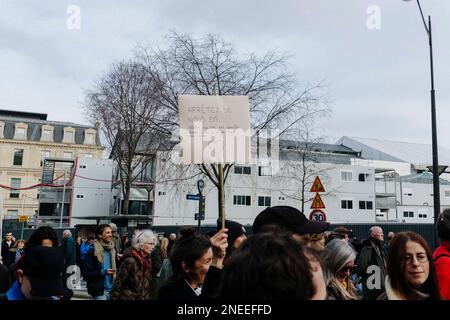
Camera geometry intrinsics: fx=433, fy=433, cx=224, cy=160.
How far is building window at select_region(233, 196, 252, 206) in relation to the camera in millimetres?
40531

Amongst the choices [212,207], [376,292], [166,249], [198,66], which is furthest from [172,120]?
[212,207]

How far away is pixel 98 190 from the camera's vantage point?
4684 centimetres

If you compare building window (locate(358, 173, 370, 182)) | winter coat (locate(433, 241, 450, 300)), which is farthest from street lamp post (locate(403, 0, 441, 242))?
building window (locate(358, 173, 370, 182))

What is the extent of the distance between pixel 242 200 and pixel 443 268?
124ft

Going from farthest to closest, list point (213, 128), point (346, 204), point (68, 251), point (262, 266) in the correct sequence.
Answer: point (346, 204)
point (68, 251)
point (213, 128)
point (262, 266)

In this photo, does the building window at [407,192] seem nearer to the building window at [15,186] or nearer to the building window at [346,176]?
the building window at [346,176]

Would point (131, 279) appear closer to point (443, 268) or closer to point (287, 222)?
point (287, 222)

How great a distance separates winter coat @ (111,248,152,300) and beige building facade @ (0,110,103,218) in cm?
6524

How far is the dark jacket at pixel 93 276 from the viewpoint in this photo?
655cm

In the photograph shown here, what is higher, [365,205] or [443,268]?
[365,205]

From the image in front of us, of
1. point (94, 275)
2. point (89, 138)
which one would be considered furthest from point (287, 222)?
point (89, 138)

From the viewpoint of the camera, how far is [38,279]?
2.80 metres

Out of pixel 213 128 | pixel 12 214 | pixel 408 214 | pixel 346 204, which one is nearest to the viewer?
pixel 213 128
